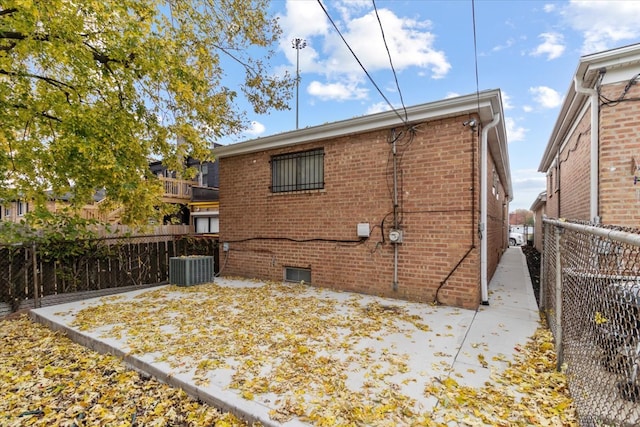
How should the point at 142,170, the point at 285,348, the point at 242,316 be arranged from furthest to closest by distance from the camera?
the point at 142,170
the point at 242,316
the point at 285,348

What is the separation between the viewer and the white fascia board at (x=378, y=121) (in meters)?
4.66

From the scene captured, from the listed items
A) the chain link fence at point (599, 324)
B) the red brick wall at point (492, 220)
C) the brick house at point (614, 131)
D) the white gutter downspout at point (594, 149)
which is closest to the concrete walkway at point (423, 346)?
the chain link fence at point (599, 324)

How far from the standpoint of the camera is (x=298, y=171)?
22.4 ft

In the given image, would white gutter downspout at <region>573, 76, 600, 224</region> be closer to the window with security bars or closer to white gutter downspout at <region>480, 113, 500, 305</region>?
white gutter downspout at <region>480, 113, 500, 305</region>

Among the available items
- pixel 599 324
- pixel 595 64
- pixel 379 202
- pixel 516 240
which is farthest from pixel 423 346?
pixel 516 240

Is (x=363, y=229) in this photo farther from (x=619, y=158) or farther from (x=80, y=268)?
(x=80, y=268)

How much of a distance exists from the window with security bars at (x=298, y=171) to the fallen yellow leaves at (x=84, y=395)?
4.53 m

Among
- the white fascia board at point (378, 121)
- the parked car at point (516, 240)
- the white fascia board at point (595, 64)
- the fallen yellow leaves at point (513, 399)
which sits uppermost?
the white fascia board at point (595, 64)

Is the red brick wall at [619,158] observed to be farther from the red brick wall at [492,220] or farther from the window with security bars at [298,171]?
the window with security bars at [298,171]

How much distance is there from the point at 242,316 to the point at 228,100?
5.60 meters

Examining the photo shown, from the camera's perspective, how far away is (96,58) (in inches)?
201

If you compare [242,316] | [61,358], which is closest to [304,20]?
[242,316]

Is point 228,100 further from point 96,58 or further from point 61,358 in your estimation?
point 61,358

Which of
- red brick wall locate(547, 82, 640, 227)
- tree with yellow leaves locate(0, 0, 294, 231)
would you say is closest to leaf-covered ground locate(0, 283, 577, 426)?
red brick wall locate(547, 82, 640, 227)
